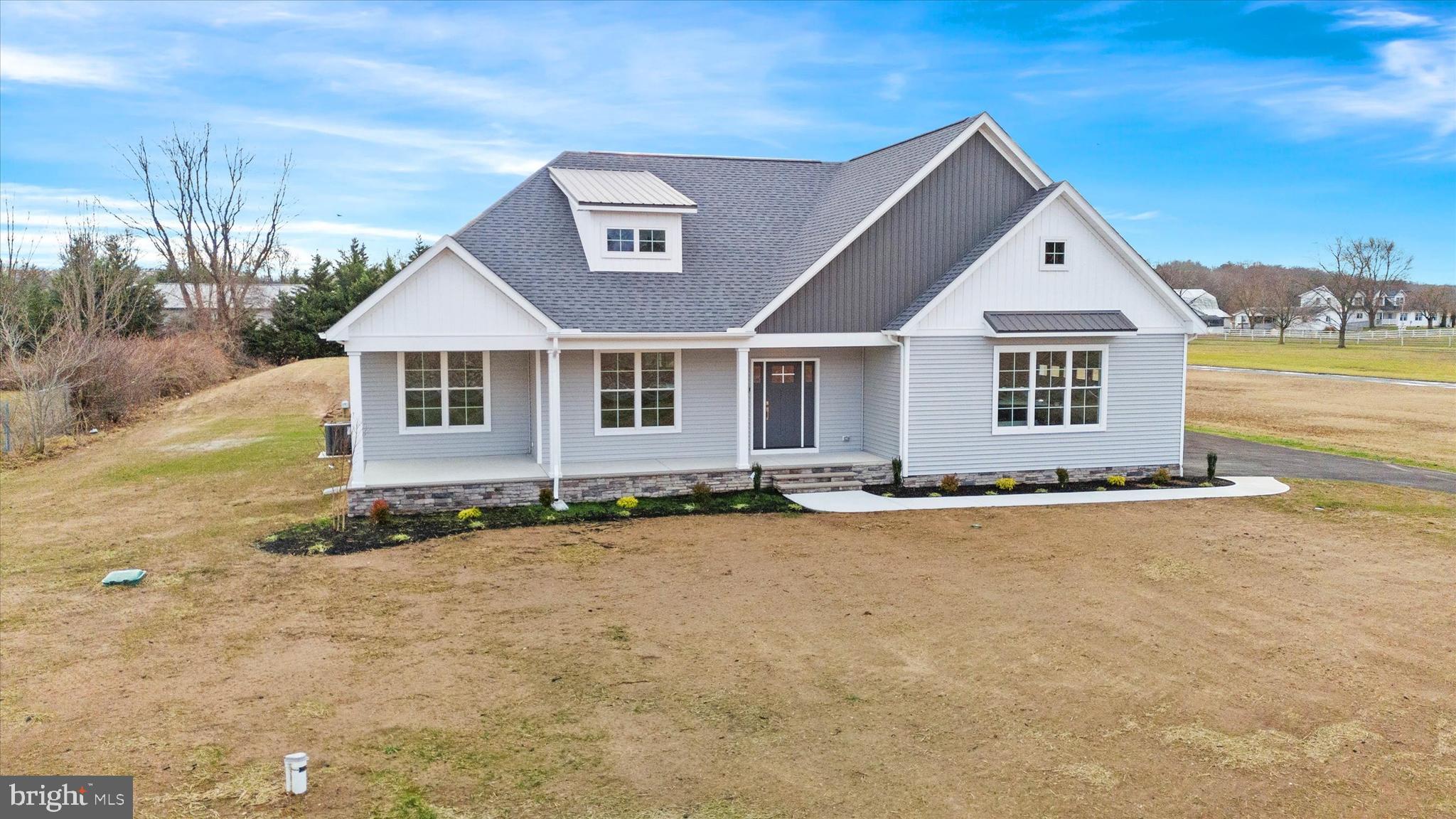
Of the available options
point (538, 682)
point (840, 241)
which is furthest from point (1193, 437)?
point (538, 682)

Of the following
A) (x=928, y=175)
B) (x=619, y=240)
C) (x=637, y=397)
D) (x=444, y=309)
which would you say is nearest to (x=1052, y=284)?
(x=928, y=175)

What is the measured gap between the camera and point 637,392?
17547 mm

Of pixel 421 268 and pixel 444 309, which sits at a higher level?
pixel 421 268

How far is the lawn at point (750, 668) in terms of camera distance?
21.4 feet

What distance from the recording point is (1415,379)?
141 ft

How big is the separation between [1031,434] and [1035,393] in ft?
2.53

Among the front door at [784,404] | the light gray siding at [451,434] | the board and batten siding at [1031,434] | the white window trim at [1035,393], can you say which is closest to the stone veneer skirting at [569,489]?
the board and batten siding at [1031,434]

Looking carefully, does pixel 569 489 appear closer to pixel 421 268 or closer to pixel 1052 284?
pixel 421 268

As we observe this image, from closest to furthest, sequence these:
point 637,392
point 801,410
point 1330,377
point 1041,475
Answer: point 637,392 < point 1041,475 < point 801,410 < point 1330,377

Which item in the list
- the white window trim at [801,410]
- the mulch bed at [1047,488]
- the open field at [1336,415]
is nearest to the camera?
the mulch bed at [1047,488]

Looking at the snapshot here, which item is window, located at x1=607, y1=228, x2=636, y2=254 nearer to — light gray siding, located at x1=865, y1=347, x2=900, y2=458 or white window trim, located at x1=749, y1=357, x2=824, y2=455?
white window trim, located at x1=749, y1=357, x2=824, y2=455

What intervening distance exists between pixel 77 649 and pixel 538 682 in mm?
4585

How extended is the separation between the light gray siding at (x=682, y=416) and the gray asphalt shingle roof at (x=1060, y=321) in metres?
5.03

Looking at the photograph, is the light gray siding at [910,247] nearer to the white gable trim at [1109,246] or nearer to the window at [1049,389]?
the white gable trim at [1109,246]
